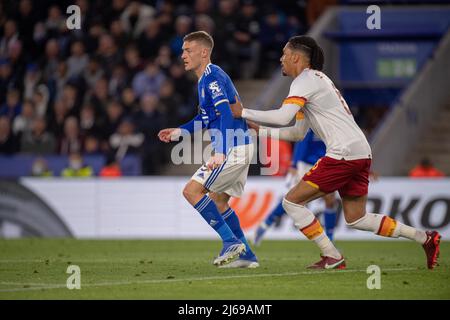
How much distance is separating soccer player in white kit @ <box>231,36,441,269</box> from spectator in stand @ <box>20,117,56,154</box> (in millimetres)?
11697

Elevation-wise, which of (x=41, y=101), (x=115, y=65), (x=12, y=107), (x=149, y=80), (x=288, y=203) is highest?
(x=115, y=65)

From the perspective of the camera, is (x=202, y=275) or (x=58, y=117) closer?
(x=202, y=275)

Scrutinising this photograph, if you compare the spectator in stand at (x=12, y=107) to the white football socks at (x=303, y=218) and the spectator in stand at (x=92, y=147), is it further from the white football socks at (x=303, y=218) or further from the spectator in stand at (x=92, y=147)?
the white football socks at (x=303, y=218)

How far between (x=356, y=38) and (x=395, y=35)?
2.96ft

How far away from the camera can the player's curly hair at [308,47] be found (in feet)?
33.6

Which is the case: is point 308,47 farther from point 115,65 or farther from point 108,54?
point 108,54

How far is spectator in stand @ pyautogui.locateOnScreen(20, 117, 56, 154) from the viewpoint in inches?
847

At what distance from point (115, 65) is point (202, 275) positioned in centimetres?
1264

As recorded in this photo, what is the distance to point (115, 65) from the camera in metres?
22.3

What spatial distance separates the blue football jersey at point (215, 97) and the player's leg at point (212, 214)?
1.76 ft

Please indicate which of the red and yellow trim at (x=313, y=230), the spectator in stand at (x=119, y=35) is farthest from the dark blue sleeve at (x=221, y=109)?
the spectator in stand at (x=119, y=35)

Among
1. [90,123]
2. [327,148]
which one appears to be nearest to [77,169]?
[90,123]
